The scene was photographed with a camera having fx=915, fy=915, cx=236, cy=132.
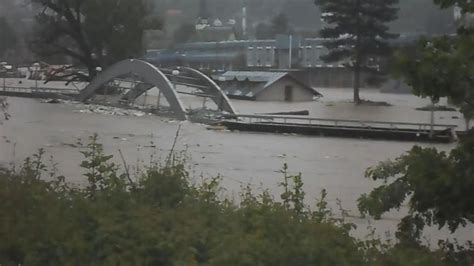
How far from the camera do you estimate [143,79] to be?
25.4 meters

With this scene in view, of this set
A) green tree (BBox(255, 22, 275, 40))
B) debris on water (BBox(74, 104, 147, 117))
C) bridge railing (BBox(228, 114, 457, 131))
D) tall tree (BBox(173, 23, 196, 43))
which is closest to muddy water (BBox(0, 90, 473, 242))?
debris on water (BBox(74, 104, 147, 117))

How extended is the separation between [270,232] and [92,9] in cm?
2626

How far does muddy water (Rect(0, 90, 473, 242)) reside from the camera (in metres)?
8.75

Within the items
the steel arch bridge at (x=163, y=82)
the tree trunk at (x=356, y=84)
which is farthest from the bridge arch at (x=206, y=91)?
the tree trunk at (x=356, y=84)

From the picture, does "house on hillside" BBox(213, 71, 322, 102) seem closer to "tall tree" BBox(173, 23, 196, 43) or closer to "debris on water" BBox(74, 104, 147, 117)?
"tall tree" BBox(173, 23, 196, 43)

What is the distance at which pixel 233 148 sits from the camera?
14.5m

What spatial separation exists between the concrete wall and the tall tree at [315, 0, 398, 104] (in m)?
4.85

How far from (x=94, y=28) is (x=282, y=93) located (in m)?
6.24

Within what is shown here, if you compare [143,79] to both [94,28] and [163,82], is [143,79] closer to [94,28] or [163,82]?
[163,82]

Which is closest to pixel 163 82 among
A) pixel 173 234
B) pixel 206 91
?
pixel 206 91

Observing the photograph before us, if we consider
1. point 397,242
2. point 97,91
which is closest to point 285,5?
point 97,91

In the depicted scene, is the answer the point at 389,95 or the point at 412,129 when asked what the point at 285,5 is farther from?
the point at 412,129

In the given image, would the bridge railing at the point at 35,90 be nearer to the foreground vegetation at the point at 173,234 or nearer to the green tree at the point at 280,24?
the green tree at the point at 280,24

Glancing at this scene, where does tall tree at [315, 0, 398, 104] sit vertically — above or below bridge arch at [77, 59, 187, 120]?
above
